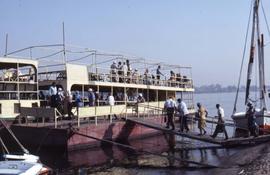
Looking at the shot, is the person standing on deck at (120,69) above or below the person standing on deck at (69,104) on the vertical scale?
above

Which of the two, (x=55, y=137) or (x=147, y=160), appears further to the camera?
(x=55, y=137)

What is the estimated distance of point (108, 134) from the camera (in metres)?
27.3

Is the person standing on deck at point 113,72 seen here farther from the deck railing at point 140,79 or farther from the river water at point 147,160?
the river water at point 147,160

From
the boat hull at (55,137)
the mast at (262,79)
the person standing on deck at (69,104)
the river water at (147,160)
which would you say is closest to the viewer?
the river water at (147,160)

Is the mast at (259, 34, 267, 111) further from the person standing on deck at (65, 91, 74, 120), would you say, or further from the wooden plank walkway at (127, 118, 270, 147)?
the person standing on deck at (65, 91, 74, 120)

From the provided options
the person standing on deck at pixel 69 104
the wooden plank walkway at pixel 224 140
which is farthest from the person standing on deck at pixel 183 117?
the person standing on deck at pixel 69 104

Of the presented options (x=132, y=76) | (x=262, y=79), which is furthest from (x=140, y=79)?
(x=262, y=79)

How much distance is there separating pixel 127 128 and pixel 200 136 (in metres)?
6.47

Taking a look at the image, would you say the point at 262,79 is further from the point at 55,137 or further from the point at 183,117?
the point at 55,137

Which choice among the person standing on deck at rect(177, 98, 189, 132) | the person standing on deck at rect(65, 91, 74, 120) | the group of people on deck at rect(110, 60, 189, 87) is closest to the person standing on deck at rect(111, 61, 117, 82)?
the group of people on deck at rect(110, 60, 189, 87)

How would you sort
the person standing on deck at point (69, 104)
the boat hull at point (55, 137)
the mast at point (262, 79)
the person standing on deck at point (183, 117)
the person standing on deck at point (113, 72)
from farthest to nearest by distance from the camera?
the person standing on deck at point (113, 72)
the mast at point (262, 79)
the person standing on deck at point (69, 104)
the person standing on deck at point (183, 117)
the boat hull at point (55, 137)

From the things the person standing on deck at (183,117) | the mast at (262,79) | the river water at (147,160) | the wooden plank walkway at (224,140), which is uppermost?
the mast at (262,79)

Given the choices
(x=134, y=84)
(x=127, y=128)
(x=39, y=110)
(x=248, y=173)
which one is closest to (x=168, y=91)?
(x=134, y=84)

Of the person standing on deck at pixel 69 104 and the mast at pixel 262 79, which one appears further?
the mast at pixel 262 79
